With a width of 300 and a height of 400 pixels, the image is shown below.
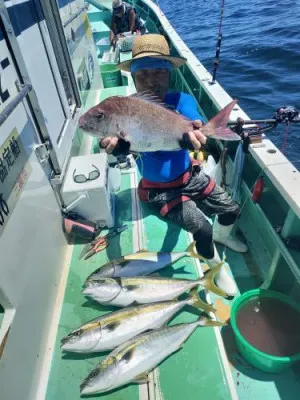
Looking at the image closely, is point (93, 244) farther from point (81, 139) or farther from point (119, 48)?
point (119, 48)

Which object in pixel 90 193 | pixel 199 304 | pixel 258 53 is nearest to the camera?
pixel 199 304

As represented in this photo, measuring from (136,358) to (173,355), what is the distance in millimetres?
306

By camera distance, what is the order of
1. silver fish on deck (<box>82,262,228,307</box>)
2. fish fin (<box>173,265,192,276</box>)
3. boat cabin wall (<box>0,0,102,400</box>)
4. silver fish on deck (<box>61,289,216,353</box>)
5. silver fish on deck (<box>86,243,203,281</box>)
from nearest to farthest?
boat cabin wall (<box>0,0,102,400</box>), silver fish on deck (<box>61,289,216,353</box>), silver fish on deck (<box>82,262,228,307</box>), silver fish on deck (<box>86,243,203,281</box>), fish fin (<box>173,265,192,276</box>)

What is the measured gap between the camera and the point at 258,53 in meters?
10.7

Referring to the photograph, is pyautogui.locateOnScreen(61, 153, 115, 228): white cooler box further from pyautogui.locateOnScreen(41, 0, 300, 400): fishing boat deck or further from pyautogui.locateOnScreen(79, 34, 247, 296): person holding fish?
pyautogui.locateOnScreen(79, 34, 247, 296): person holding fish

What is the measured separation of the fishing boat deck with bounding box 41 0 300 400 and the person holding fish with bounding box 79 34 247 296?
203 mm

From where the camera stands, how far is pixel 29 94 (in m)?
2.43

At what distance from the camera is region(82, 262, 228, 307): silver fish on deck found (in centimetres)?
241

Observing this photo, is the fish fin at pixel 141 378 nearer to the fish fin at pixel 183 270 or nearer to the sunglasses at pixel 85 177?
the fish fin at pixel 183 270

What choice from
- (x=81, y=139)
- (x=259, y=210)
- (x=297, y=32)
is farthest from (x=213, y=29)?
(x=259, y=210)

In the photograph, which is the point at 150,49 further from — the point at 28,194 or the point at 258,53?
the point at 258,53

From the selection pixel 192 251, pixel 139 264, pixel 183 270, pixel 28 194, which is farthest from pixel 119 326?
pixel 28 194

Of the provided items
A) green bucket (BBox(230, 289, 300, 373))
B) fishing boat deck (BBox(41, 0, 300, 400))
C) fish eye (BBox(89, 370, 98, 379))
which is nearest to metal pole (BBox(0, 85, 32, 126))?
fishing boat deck (BBox(41, 0, 300, 400))

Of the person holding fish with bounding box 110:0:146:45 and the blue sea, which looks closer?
the blue sea
